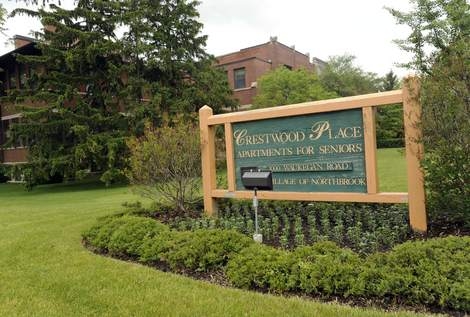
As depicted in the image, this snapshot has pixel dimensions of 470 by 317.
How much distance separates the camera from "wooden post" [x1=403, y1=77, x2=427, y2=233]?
5.13m

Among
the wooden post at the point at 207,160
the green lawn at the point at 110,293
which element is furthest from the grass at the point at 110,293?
the wooden post at the point at 207,160

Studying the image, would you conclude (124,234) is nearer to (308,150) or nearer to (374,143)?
(308,150)

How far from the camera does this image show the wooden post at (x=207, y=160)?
7.36m

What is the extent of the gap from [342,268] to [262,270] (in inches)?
31.0

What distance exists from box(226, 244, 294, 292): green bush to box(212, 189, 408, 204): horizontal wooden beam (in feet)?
5.94

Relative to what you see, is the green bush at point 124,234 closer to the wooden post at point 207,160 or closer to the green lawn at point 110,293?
the green lawn at point 110,293

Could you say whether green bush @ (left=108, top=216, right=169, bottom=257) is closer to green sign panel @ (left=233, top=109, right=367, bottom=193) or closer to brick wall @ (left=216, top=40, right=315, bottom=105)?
green sign panel @ (left=233, top=109, right=367, bottom=193)

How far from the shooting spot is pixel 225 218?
6.86 metres

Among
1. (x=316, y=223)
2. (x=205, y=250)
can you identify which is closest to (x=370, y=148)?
(x=316, y=223)

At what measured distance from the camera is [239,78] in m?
35.1

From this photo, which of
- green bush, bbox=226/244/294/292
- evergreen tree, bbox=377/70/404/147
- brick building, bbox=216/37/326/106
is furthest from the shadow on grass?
evergreen tree, bbox=377/70/404/147

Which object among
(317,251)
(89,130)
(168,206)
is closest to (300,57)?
(89,130)

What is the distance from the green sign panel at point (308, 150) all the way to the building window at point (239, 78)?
2837 cm

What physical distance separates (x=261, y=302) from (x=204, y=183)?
3.90 meters
